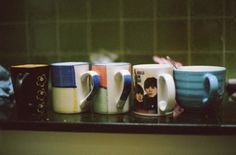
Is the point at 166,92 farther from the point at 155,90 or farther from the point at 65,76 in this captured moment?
the point at 65,76

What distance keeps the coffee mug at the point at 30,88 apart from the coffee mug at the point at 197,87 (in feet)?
1.10

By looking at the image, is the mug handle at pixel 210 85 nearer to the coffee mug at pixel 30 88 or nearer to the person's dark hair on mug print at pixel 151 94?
the person's dark hair on mug print at pixel 151 94

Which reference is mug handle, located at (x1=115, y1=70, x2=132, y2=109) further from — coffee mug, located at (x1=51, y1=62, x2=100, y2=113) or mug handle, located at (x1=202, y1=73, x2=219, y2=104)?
mug handle, located at (x1=202, y1=73, x2=219, y2=104)

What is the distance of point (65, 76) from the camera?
0.92 meters

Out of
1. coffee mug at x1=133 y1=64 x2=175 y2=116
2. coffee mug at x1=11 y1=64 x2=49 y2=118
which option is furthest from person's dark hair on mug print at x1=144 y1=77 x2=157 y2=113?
coffee mug at x1=11 y1=64 x2=49 y2=118

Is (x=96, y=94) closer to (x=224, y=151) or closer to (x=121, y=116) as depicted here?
(x=121, y=116)

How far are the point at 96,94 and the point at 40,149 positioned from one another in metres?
0.20

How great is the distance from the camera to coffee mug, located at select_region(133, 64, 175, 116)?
0.86 meters

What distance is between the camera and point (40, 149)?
92 cm

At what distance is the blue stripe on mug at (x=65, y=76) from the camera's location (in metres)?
0.92

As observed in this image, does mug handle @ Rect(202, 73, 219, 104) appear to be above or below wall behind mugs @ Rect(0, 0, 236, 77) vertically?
below

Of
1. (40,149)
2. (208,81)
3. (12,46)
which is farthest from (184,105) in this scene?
(12,46)

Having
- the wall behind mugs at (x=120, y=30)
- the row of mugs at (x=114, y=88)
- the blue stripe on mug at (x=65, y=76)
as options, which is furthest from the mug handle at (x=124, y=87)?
the wall behind mugs at (x=120, y=30)

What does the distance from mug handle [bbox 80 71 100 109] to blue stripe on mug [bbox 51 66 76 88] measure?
0.03 meters
